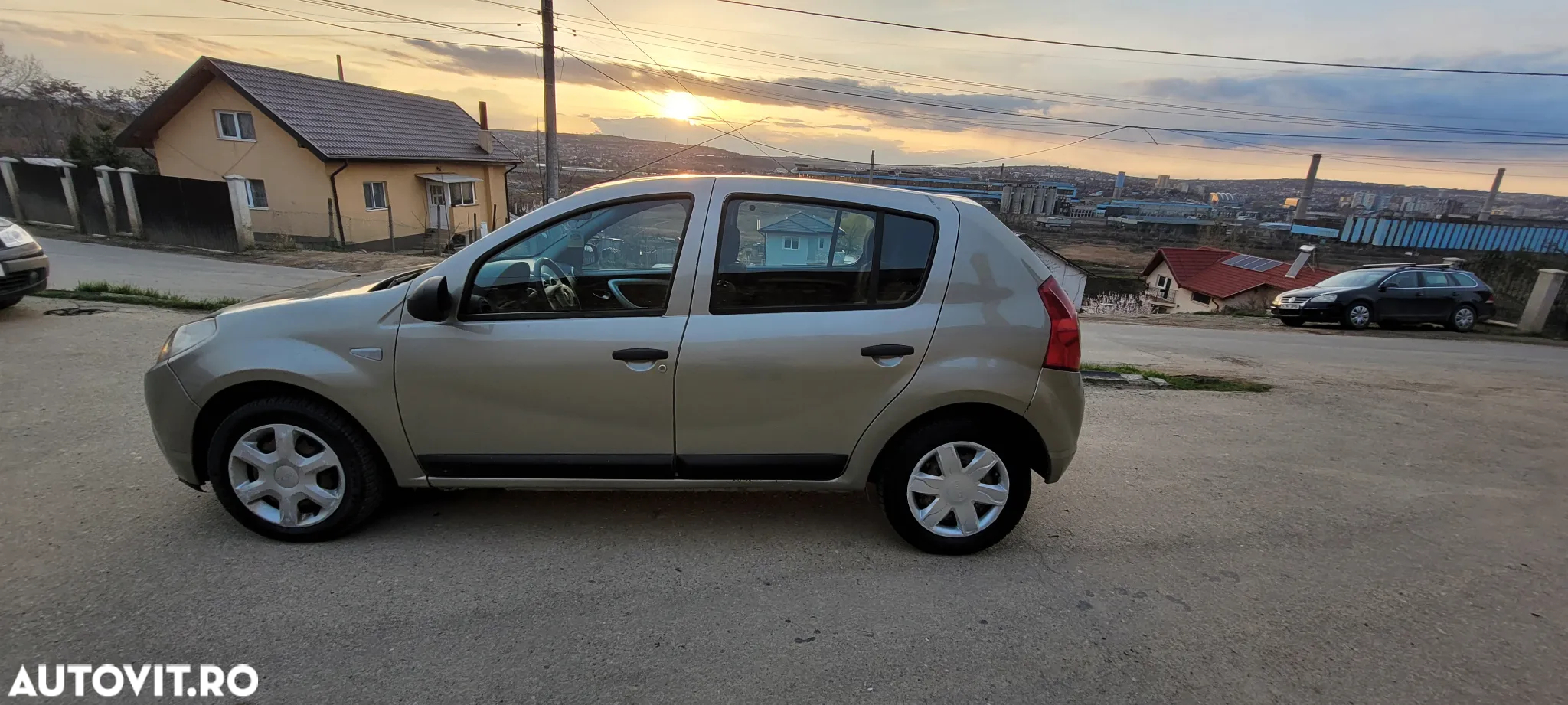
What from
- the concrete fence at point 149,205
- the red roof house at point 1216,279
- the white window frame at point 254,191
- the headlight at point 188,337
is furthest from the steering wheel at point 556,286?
the red roof house at point 1216,279

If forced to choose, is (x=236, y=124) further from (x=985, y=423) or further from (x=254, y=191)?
(x=985, y=423)

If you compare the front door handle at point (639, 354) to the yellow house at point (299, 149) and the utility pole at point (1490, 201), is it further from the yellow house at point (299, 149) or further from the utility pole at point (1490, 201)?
the utility pole at point (1490, 201)

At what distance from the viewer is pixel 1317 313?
16312 millimetres

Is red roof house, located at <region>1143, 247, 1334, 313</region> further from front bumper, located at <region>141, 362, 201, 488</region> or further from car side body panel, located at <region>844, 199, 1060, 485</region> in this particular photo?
front bumper, located at <region>141, 362, 201, 488</region>

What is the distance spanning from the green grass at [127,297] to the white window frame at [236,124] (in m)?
18.4

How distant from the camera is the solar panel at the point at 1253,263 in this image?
1303 inches

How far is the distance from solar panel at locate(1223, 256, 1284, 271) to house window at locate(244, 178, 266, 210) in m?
42.1

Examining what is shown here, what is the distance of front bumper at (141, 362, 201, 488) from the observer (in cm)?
301

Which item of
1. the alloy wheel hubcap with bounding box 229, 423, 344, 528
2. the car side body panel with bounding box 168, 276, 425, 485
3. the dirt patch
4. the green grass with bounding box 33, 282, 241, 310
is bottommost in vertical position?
the dirt patch

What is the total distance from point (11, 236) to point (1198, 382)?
12056 mm

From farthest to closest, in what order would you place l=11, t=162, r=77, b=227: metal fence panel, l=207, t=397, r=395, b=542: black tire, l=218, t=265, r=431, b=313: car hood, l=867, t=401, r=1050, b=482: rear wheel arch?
l=11, t=162, r=77, b=227: metal fence panel < l=218, t=265, r=431, b=313: car hood < l=867, t=401, r=1050, b=482: rear wheel arch < l=207, t=397, r=395, b=542: black tire

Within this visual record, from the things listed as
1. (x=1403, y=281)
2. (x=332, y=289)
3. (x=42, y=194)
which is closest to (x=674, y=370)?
(x=332, y=289)

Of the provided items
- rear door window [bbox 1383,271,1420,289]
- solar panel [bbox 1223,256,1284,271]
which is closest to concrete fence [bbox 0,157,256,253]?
rear door window [bbox 1383,271,1420,289]

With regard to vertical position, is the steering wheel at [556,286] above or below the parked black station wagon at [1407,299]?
above
